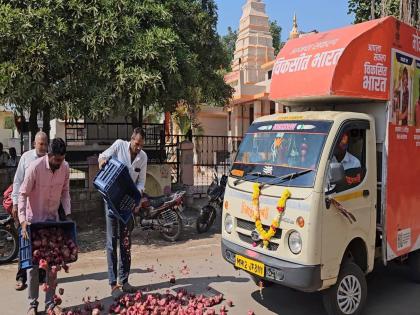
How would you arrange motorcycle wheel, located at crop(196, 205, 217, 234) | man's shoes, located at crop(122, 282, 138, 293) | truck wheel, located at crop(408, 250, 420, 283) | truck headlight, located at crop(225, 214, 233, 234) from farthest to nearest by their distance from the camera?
motorcycle wheel, located at crop(196, 205, 217, 234)
truck wheel, located at crop(408, 250, 420, 283)
man's shoes, located at crop(122, 282, 138, 293)
truck headlight, located at crop(225, 214, 233, 234)

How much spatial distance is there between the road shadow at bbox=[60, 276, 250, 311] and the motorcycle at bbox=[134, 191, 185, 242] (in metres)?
2.30

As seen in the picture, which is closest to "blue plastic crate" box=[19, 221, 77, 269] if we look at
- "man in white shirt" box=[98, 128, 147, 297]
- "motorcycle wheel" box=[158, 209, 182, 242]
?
"man in white shirt" box=[98, 128, 147, 297]

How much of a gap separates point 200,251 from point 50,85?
3810 millimetres

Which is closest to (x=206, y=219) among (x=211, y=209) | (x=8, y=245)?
(x=211, y=209)

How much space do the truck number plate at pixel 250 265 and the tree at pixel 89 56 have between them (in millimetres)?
3655

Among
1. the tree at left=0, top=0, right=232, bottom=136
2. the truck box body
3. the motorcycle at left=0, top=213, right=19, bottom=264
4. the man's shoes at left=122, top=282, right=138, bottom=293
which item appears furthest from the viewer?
the tree at left=0, top=0, right=232, bottom=136

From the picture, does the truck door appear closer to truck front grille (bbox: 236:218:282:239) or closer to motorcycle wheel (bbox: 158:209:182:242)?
truck front grille (bbox: 236:218:282:239)

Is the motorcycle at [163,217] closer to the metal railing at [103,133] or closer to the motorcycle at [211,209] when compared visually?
the motorcycle at [211,209]

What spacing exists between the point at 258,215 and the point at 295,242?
47 cm

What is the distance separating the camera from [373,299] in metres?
5.14

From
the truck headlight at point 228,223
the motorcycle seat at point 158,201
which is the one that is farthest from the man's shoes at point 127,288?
the motorcycle seat at point 158,201

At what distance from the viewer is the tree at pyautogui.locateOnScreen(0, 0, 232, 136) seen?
22.3ft

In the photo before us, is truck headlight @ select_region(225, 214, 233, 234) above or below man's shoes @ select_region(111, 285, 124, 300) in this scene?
above

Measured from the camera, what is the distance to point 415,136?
520 centimetres
